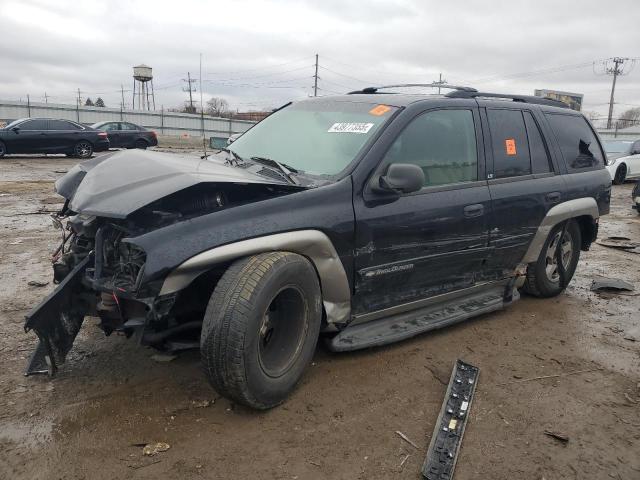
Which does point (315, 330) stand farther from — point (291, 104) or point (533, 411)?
point (291, 104)

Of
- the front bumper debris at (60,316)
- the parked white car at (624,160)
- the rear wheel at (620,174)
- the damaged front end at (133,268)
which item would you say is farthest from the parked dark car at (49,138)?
the rear wheel at (620,174)

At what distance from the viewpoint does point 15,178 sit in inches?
493

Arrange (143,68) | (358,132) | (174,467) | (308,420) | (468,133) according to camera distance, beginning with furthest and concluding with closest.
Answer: (143,68) < (468,133) < (358,132) < (308,420) < (174,467)

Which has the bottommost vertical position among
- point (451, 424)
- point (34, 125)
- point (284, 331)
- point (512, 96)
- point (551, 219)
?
point (451, 424)

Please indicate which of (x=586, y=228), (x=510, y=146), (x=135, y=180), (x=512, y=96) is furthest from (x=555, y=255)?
(x=135, y=180)

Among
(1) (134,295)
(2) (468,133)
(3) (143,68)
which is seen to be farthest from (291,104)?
(3) (143,68)

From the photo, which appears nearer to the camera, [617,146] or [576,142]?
[576,142]

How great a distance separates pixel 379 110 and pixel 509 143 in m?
1.30

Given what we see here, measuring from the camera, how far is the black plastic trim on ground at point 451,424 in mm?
2510

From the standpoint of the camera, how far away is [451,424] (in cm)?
288

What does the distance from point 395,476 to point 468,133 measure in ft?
8.40

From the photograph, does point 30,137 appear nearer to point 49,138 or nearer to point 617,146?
point 49,138

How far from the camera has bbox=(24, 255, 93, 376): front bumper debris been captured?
108 inches

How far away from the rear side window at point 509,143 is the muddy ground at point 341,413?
52.1 inches
